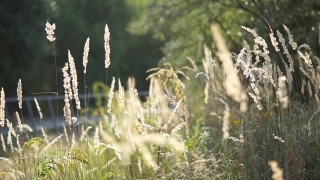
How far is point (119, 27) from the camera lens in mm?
21141

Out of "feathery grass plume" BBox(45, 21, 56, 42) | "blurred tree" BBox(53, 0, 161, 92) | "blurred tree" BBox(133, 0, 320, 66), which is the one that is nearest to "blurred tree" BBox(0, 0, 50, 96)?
"blurred tree" BBox(133, 0, 320, 66)

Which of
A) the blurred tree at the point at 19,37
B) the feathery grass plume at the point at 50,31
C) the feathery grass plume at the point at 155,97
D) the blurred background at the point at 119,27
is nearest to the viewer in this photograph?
the feathery grass plume at the point at 50,31

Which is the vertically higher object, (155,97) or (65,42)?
(65,42)

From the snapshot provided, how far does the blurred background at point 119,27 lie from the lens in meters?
8.01

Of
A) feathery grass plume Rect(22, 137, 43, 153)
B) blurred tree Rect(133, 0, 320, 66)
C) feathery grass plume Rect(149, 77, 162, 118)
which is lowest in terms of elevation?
feathery grass plume Rect(22, 137, 43, 153)

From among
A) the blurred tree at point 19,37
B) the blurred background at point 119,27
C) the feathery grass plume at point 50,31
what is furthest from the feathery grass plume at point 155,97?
the blurred tree at point 19,37

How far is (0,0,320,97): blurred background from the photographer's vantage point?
8.01 metres

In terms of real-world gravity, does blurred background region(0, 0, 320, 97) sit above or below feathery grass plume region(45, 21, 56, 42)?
above

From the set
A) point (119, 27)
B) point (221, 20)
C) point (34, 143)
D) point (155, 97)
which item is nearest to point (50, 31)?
point (34, 143)

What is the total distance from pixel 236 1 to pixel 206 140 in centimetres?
406

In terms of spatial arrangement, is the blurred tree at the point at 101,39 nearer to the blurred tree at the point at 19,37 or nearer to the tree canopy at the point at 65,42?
the tree canopy at the point at 65,42

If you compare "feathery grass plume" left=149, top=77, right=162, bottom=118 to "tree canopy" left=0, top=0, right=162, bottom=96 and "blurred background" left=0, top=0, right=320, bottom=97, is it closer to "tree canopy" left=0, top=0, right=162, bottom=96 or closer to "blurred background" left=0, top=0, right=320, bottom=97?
"blurred background" left=0, top=0, right=320, bottom=97

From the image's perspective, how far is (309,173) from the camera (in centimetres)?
396

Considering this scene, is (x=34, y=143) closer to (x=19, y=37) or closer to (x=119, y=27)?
(x=19, y=37)
